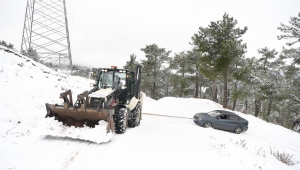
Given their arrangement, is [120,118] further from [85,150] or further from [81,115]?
[85,150]

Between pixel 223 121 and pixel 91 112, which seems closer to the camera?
pixel 91 112

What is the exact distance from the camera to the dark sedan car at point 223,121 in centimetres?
1215

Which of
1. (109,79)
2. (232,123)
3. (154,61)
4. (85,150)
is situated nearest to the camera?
(85,150)

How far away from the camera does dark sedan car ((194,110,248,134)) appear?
12146 millimetres

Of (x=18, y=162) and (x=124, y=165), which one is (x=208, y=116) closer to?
(x=124, y=165)

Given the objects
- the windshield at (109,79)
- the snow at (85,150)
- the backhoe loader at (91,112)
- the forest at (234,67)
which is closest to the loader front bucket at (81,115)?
the backhoe loader at (91,112)

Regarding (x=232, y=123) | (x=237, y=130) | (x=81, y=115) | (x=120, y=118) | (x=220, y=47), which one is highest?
(x=220, y=47)

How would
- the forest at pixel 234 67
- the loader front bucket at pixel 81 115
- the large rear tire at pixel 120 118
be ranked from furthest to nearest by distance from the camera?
the forest at pixel 234 67
the large rear tire at pixel 120 118
the loader front bucket at pixel 81 115

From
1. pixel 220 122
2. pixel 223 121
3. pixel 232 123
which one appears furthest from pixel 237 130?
pixel 220 122

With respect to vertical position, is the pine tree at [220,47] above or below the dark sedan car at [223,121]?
above

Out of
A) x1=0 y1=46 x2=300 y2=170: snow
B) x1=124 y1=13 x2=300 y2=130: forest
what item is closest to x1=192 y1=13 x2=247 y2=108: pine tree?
x1=124 y1=13 x2=300 y2=130: forest

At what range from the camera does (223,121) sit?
12.3 meters

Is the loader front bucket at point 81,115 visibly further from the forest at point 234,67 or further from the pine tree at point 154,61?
the pine tree at point 154,61

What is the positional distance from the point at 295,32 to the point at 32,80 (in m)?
20.6
